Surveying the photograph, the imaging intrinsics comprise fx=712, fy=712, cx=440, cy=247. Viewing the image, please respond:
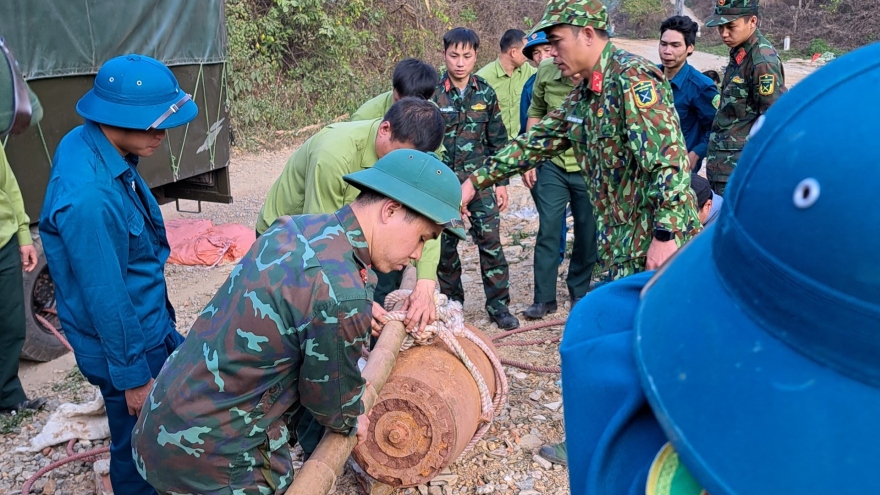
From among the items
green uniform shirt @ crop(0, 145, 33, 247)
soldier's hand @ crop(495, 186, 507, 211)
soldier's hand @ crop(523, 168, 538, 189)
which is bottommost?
soldier's hand @ crop(495, 186, 507, 211)

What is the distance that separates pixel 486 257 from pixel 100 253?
3268 millimetres

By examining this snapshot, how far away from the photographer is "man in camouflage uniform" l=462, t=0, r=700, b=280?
118 inches

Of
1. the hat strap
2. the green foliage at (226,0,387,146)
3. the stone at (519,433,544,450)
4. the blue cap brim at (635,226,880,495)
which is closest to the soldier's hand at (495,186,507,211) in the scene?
the stone at (519,433,544,450)

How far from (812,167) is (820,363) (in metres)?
0.16

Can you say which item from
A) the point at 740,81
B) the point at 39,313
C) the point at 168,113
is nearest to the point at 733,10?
the point at 740,81

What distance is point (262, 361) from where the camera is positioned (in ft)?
6.35

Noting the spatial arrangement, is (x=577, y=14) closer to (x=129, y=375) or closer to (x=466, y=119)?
(x=466, y=119)

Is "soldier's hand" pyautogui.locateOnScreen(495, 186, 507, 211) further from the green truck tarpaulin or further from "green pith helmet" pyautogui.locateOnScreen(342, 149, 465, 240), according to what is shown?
"green pith helmet" pyautogui.locateOnScreen(342, 149, 465, 240)

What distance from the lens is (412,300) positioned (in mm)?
3211

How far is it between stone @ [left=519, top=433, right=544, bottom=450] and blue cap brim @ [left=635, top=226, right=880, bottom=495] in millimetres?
3198

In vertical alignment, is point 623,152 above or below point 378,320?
above

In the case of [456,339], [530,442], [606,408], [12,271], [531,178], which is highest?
[606,408]

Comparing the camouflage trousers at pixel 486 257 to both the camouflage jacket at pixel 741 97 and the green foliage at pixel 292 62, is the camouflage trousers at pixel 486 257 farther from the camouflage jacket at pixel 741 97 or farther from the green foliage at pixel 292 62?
the green foliage at pixel 292 62

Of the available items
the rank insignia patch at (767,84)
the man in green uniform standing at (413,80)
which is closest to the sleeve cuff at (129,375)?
the man in green uniform standing at (413,80)
